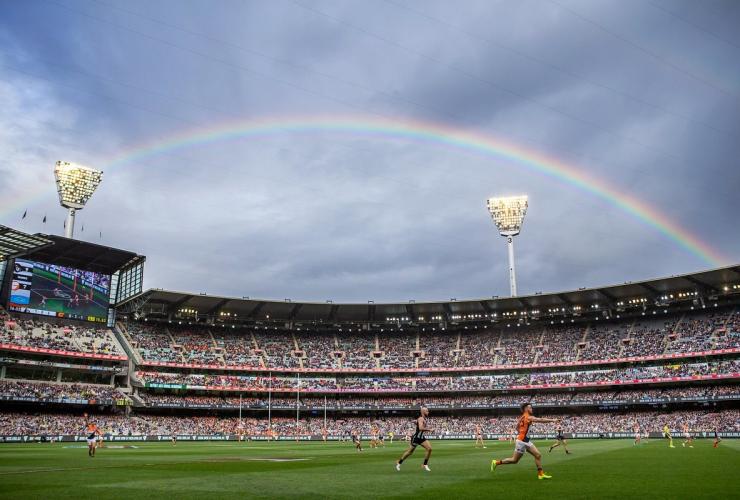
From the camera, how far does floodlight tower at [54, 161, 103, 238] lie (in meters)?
85.9

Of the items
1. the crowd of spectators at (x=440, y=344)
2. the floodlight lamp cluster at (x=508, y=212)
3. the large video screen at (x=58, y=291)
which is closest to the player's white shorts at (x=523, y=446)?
the crowd of spectators at (x=440, y=344)

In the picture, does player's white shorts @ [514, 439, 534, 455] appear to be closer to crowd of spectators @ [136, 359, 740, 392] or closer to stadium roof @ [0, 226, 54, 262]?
stadium roof @ [0, 226, 54, 262]

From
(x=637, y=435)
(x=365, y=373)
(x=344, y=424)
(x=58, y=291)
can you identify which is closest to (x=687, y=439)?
(x=637, y=435)

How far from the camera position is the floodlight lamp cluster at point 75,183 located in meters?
85.9

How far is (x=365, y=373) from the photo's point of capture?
319 ft

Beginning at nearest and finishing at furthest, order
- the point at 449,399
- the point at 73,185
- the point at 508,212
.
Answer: the point at 73,185, the point at 449,399, the point at 508,212

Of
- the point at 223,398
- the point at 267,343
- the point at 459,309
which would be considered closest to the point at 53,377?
the point at 223,398

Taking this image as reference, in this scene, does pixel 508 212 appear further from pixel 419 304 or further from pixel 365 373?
pixel 365 373

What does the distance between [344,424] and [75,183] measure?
184 feet

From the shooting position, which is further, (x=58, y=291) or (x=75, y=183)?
(x=75, y=183)

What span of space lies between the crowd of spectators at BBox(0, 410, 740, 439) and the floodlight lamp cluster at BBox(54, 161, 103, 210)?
3274cm

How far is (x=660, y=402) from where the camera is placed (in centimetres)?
7750

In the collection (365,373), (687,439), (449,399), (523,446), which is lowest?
(687,439)

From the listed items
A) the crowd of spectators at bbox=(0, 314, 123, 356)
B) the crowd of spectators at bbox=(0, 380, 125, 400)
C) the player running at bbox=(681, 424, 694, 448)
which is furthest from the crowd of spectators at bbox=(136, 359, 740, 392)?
the player running at bbox=(681, 424, 694, 448)
